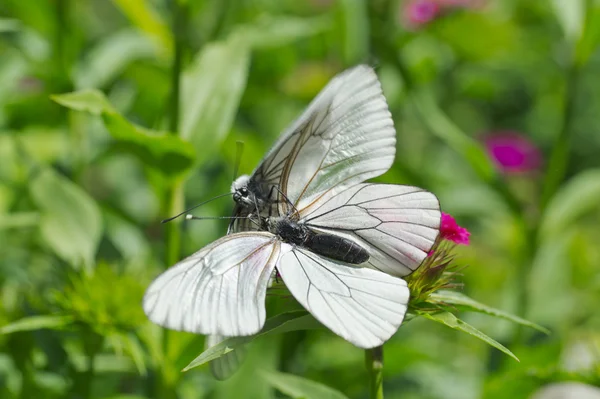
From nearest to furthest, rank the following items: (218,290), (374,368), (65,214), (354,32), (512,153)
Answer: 1. (218,290)
2. (374,368)
3. (65,214)
4. (354,32)
5. (512,153)

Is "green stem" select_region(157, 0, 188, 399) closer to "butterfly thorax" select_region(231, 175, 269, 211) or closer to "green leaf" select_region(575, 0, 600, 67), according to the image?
"butterfly thorax" select_region(231, 175, 269, 211)

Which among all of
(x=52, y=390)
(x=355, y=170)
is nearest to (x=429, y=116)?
(x=355, y=170)

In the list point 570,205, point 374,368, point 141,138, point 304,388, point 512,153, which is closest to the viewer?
point 374,368

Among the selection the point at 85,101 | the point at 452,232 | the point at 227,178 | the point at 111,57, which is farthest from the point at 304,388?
the point at 111,57

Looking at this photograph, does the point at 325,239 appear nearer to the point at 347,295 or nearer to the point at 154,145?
the point at 347,295

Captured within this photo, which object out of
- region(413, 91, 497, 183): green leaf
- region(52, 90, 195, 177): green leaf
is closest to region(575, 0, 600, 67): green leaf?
region(413, 91, 497, 183): green leaf

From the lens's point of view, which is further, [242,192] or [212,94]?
[212,94]

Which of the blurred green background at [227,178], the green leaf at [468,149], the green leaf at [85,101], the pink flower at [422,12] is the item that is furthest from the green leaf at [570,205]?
the green leaf at [85,101]

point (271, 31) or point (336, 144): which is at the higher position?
point (271, 31)
